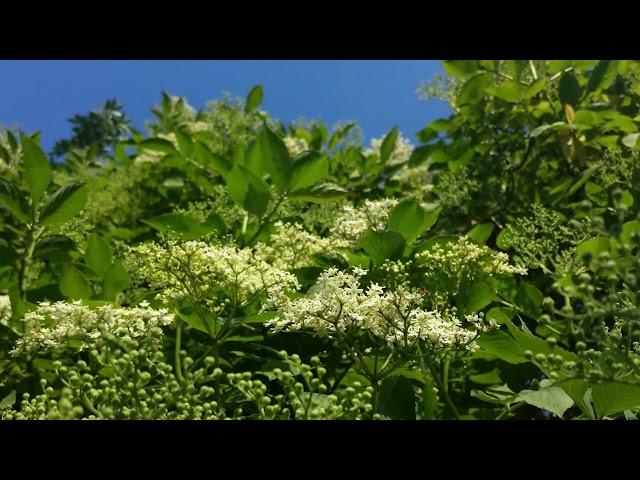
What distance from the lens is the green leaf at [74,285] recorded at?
2230 mm

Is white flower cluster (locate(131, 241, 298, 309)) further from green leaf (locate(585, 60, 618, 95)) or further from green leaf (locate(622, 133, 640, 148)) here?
green leaf (locate(585, 60, 618, 95))

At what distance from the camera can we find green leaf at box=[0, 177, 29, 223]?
236 centimetres

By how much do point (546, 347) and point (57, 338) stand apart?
118 cm

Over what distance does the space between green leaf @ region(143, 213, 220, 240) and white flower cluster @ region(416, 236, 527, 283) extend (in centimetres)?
84

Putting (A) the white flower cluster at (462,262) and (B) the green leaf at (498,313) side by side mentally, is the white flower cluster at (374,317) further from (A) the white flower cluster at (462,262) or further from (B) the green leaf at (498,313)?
(A) the white flower cluster at (462,262)

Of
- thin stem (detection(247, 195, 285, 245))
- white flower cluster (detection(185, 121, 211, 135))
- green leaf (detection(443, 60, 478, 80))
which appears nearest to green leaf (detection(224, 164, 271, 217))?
thin stem (detection(247, 195, 285, 245))

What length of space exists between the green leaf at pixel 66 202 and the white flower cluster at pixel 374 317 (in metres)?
1.02

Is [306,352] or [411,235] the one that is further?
[411,235]

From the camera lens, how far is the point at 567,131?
3.38m

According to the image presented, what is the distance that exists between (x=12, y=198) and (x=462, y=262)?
147 centimetres

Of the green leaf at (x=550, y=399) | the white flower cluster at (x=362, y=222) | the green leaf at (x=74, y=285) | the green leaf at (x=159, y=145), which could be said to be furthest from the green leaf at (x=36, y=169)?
the green leaf at (x=550, y=399)
